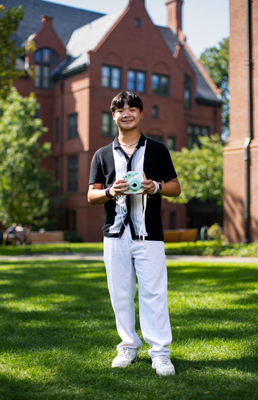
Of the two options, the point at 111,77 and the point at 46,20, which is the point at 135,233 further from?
the point at 46,20

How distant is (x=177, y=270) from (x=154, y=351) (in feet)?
24.0

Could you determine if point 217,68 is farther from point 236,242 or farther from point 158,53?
point 236,242

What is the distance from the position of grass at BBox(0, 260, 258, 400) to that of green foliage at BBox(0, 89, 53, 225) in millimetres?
19019

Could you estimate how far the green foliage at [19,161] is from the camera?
1072 inches

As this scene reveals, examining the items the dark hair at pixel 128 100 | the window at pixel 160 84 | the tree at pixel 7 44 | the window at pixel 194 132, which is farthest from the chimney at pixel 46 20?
the dark hair at pixel 128 100

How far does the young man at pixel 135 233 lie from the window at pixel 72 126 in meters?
29.2

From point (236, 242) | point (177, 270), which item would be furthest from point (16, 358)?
point (236, 242)

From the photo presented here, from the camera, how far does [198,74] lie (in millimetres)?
41438

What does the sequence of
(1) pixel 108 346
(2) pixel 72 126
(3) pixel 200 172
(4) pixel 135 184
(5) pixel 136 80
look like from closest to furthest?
(4) pixel 135 184
(1) pixel 108 346
(3) pixel 200 172
(2) pixel 72 126
(5) pixel 136 80

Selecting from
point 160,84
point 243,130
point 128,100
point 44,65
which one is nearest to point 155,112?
point 160,84

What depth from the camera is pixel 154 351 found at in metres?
4.07

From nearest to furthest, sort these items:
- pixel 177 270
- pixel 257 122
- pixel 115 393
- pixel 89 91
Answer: pixel 115 393 → pixel 177 270 → pixel 257 122 → pixel 89 91

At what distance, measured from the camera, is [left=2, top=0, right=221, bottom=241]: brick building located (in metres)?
32.2

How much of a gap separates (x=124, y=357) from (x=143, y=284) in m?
0.61
